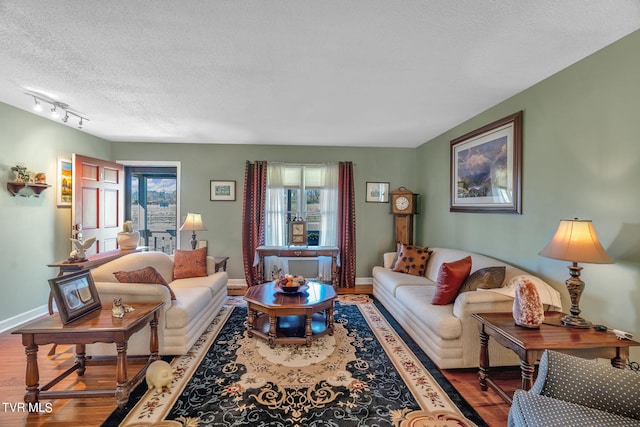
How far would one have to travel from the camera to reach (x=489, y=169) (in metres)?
3.28

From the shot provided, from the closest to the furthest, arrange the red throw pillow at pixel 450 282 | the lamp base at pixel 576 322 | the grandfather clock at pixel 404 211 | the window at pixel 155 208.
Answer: the lamp base at pixel 576 322 < the red throw pillow at pixel 450 282 < the grandfather clock at pixel 404 211 < the window at pixel 155 208

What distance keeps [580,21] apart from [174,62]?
273cm

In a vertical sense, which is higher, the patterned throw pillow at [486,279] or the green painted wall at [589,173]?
the green painted wall at [589,173]

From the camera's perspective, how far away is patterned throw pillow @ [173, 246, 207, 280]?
376 cm

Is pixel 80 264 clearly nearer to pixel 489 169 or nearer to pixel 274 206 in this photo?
pixel 274 206

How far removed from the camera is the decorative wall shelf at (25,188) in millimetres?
3227

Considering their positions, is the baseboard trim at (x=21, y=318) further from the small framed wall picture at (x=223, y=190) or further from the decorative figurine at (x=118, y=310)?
the small framed wall picture at (x=223, y=190)

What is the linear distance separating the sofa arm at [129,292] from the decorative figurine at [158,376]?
56 centimetres

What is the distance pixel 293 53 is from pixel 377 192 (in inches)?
137

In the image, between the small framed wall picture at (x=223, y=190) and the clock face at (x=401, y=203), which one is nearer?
the clock face at (x=401, y=203)

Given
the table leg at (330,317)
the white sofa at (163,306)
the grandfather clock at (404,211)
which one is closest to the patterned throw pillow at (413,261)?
the grandfather clock at (404,211)

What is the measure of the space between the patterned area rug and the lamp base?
0.89m

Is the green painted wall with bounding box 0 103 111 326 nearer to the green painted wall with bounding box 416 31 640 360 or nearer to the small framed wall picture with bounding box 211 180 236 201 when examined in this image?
the small framed wall picture with bounding box 211 180 236 201

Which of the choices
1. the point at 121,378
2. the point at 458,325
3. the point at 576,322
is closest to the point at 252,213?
the point at 121,378
